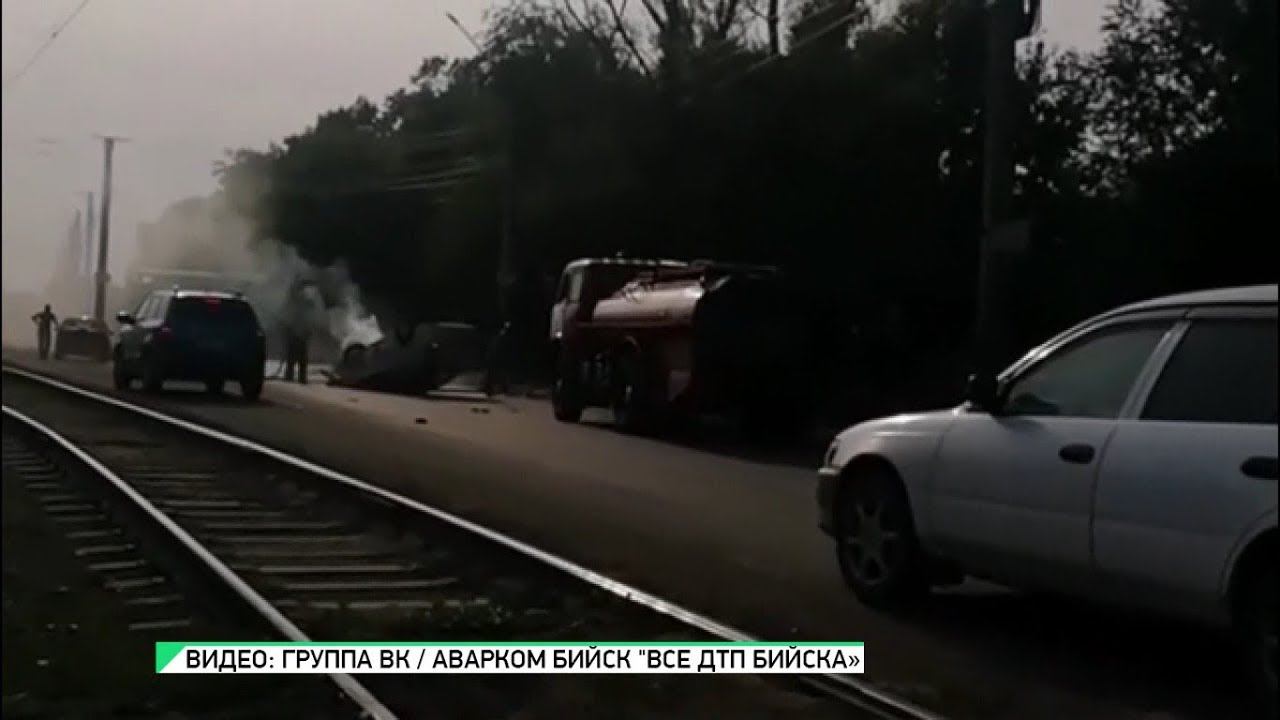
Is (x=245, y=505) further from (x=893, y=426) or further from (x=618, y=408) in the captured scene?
(x=618, y=408)

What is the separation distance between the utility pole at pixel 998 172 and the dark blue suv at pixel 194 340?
533 inches

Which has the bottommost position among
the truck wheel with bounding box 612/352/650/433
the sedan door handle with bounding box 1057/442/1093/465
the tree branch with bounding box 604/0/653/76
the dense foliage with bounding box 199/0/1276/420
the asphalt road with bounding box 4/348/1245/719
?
the asphalt road with bounding box 4/348/1245/719

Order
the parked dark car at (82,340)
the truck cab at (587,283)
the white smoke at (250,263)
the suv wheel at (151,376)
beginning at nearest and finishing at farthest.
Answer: the white smoke at (250,263) → the truck cab at (587,283) → the suv wheel at (151,376) → the parked dark car at (82,340)

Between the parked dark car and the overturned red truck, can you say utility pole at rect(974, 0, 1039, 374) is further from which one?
the parked dark car

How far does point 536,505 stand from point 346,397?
17516mm

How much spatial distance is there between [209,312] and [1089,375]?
2081 centimetres

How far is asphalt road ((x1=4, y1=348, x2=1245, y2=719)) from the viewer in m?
7.50

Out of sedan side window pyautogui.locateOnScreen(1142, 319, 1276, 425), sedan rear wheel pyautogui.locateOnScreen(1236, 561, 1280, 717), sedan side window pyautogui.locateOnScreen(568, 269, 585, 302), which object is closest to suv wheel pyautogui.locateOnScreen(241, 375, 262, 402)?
sedan side window pyautogui.locateOnScreen(568, 269, 585, 302)

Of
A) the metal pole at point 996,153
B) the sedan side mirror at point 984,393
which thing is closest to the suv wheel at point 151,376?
the metal pole at point 996,153

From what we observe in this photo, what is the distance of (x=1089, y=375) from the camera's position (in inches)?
310

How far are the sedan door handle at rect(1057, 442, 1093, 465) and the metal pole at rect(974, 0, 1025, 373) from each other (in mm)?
7335

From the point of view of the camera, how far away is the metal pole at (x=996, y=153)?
15.4 m

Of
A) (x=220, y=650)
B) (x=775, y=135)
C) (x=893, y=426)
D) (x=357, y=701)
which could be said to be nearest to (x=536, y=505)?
(x=893, y=426)

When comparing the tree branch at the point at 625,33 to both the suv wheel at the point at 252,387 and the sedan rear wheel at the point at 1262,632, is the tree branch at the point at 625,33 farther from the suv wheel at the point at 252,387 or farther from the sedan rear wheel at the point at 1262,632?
the sedan rear wheel at the point at 1262,632
